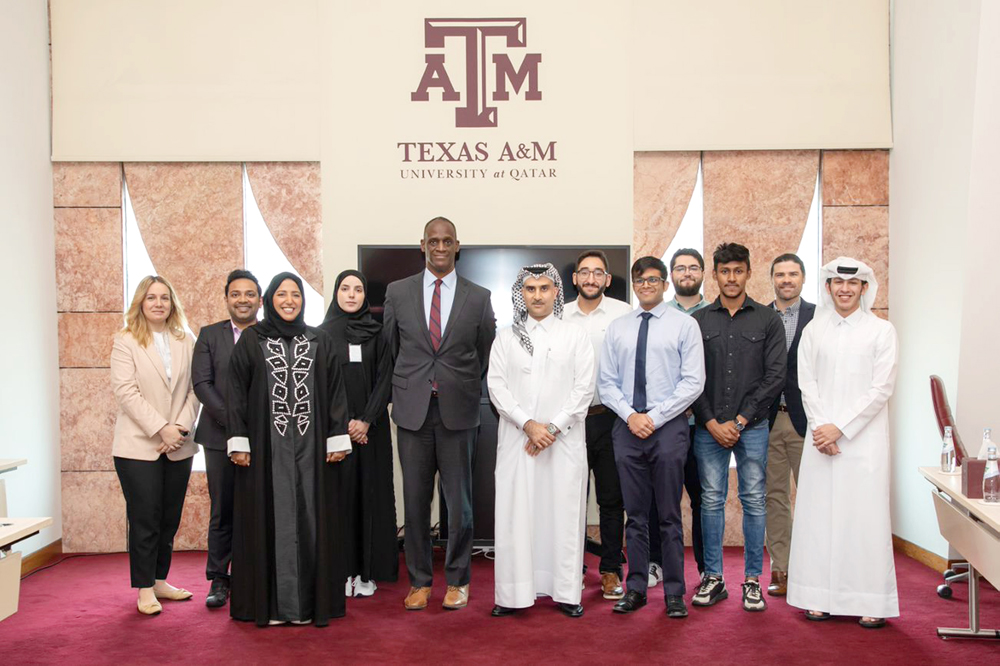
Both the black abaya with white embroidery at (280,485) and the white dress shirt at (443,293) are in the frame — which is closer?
the black abaya with white embroidery at (280,485)

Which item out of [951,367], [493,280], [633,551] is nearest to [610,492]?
[633,551]

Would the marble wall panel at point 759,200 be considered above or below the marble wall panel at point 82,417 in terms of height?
above

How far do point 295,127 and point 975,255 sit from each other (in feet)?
14.2

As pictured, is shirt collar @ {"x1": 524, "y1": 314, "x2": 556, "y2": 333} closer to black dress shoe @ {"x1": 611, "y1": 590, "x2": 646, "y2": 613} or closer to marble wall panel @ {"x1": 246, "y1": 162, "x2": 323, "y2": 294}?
black dress shoe @ {"x1": 611, "y1": 590, "x2": 646, "y2": 613}

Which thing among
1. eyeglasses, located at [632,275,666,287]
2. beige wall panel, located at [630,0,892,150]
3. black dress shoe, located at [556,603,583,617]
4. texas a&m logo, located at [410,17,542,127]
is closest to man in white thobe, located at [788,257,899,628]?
eyeglasses, located at [632,275,666,287]

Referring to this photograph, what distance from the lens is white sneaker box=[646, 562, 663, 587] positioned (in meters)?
4.84

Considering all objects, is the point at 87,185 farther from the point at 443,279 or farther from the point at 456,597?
the point at 456,597

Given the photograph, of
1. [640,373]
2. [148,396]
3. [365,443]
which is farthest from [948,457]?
[148,396]

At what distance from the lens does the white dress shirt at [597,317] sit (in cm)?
480

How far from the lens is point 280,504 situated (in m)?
4.12

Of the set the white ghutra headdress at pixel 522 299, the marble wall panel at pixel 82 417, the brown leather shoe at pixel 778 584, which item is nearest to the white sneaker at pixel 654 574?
the brown leather shoe at pixel 778 584

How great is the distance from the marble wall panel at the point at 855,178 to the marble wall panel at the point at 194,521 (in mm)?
4742

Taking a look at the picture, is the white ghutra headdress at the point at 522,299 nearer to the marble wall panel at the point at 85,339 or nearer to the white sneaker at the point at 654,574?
the white sneaker at the point at 654,574

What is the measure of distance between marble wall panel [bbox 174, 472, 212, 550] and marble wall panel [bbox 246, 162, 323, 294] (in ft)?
5.53
